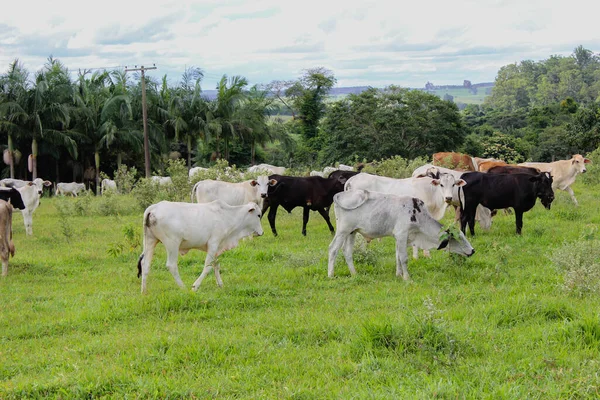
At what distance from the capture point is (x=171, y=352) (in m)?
6.82

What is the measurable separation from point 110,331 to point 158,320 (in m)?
0.60

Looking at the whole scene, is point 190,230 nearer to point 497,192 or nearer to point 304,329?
point 304,329

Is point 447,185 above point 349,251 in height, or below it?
above

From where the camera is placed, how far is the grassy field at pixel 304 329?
5938 millimetres

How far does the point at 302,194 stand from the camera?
15914 millimetres

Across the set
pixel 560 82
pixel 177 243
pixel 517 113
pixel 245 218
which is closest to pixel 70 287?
pixel 177 243

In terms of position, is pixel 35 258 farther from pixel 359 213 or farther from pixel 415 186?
pixel 415 186

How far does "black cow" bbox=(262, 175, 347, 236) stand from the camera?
52.2ft

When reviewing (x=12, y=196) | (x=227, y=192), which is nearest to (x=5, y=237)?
(x=12, y=196)

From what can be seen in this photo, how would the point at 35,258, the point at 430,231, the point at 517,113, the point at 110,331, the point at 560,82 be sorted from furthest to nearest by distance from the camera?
the point at 560,82 → the point at 517,113 → the point at 35,258 → the point at 430,231 → the point at 110,331

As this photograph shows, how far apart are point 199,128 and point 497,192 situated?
3692 cm

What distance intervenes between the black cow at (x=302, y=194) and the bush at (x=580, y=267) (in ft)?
22.4

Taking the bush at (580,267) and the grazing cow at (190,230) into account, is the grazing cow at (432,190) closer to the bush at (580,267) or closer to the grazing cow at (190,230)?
the bush at (580,267)

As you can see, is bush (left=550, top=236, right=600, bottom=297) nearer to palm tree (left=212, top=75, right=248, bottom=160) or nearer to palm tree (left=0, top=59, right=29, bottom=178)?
palm tree (left=0, top=59, right=29, bottom=178)
